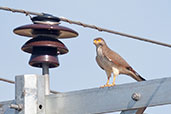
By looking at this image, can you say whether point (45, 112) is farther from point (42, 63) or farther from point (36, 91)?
point (42, 63)

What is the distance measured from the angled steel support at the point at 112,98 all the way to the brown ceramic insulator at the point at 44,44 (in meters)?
0.49

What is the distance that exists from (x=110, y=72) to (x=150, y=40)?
2.26 m

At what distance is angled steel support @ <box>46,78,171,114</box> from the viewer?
299cm

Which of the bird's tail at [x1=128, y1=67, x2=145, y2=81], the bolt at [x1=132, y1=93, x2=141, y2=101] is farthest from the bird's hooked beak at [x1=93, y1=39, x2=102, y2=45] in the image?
the bolt at [x1=132, y1=93, x2=141, y2=101]

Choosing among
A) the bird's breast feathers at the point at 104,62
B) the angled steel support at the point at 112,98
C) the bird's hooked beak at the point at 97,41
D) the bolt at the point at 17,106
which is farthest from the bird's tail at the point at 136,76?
the bolt at the point at 17,106

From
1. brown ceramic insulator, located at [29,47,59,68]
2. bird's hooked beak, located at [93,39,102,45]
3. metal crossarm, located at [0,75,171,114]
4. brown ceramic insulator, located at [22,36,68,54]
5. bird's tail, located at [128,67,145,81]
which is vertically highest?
brown ceramic insulator, located at [22,36,68,54]

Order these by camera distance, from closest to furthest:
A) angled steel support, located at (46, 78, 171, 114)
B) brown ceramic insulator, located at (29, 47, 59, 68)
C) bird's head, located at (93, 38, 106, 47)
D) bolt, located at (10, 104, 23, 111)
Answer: angled steel support, located at (46, 78, 171, 114), bolt, located at (10, 104, 23, 111), brown ceramic insulator, located at (29, 47, 59, 68), bird's head, located at (93, 38, 106, 47)

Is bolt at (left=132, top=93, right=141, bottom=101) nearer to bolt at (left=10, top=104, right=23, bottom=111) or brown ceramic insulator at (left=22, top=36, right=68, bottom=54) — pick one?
bolt at (left=10, top=104, right=23, bottom=111)

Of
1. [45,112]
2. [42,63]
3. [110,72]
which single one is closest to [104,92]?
[45,112]

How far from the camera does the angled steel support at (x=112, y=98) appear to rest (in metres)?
2.99

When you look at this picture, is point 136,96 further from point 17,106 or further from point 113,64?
point 113,64

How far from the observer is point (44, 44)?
3752 millimetres

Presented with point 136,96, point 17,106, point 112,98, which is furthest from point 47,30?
point 136,96

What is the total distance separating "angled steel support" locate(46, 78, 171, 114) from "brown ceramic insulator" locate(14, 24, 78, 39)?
1.96 ft
